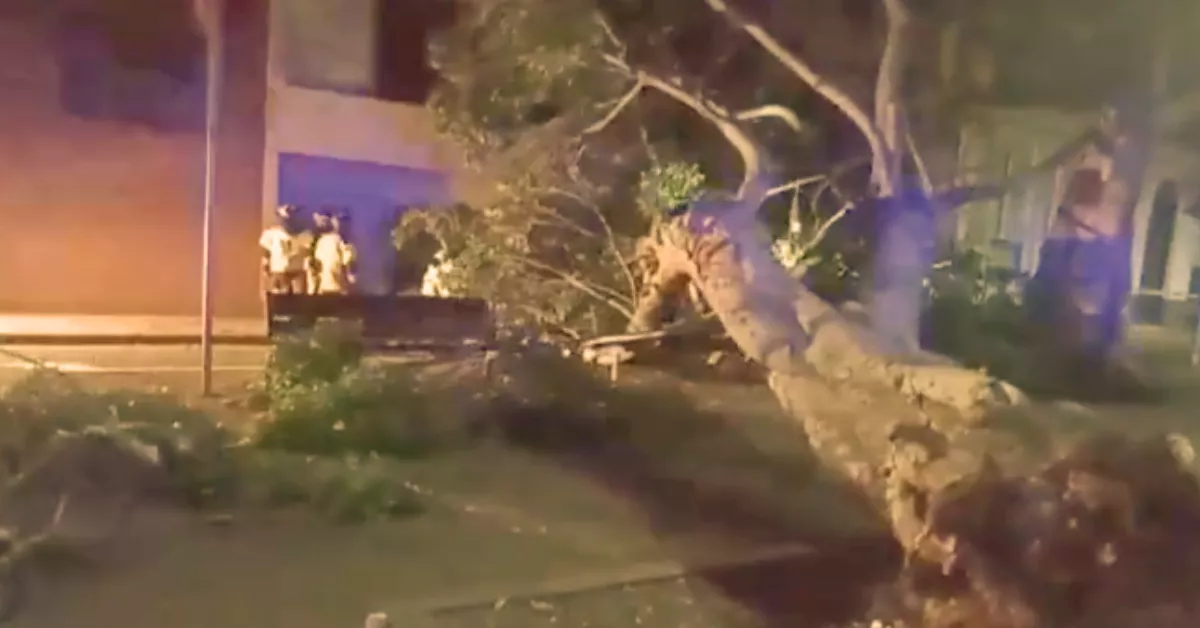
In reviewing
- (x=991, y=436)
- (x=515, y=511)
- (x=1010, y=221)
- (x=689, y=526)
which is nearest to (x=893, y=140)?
(x=1010, y=221)

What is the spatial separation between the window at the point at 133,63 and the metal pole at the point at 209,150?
0.04 ft

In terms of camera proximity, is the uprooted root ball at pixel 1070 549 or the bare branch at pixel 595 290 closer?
the uprooted root ball at pixel 1070 549

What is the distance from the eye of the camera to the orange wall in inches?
51.9

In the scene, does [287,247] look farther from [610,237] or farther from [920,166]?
[920,166]

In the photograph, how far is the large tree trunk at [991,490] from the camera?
123cm

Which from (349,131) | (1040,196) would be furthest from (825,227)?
(349,131)

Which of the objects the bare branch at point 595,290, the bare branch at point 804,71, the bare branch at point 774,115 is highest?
the bare branch at point 804,71

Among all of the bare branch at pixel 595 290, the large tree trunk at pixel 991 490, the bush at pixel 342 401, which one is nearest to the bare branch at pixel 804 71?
the large tree trunk at pixel 991 490

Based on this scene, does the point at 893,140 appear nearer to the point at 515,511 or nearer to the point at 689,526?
the point at 689,526

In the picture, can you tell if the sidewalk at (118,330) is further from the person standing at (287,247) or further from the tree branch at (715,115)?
the tree branch at (715,115)

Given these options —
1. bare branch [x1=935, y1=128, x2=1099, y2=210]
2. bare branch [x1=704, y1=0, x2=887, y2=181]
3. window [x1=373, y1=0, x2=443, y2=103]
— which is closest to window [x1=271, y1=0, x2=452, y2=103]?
window [x1=373, y1=0, x2=443, y2=103]

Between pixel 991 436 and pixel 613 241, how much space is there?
0.68m

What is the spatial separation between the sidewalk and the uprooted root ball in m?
0.86

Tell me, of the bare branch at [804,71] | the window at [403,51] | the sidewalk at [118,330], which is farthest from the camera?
the bare branch at [804,71]
